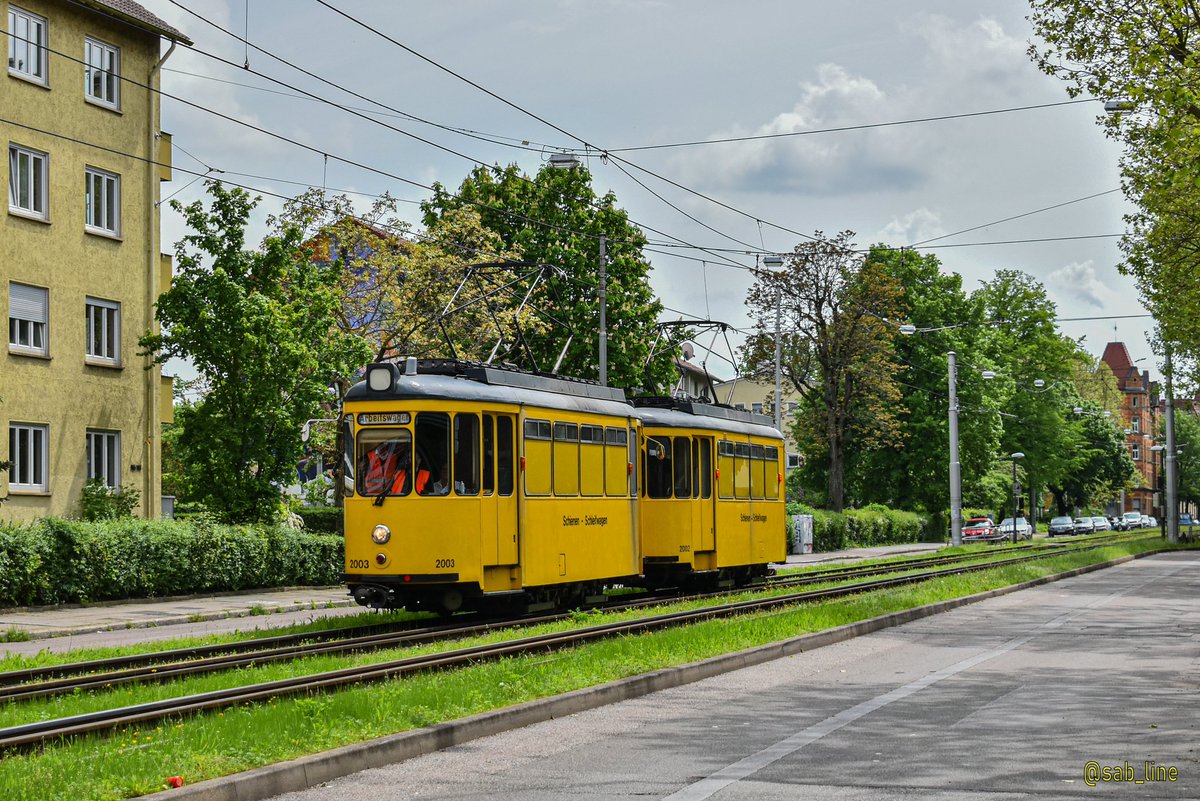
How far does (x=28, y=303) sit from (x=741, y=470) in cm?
1509

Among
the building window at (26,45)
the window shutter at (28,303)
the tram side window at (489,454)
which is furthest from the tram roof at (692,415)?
the building window at (26,45)

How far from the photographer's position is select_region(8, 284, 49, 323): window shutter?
97.4 ft

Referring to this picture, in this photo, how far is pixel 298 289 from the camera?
2919cm

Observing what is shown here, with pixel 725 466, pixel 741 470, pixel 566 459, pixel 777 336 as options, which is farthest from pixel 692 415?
pixel 777 336

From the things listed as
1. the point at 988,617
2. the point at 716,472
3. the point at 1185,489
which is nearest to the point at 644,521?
the point at 716,472

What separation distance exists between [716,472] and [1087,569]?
13743mm

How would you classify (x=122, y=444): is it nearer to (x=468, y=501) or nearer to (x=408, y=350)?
(x=408, y=350)

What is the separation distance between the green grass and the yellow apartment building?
695 inches

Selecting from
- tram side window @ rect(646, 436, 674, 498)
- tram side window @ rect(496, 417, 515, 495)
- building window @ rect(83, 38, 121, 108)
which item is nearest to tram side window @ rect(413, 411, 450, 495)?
tram side window @ rect(496, 417, 515, 495)

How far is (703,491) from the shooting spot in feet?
83.7

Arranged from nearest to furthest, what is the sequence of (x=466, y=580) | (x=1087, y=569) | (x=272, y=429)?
(x=466, y=580) < (x=272, y=429) < (x=1087, y=569)

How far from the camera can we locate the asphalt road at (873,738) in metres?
8.02

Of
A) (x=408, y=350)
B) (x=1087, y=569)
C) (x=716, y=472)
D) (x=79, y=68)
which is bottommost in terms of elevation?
(x=1087, y=569)

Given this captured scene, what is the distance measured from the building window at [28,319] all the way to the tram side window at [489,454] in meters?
14.9
